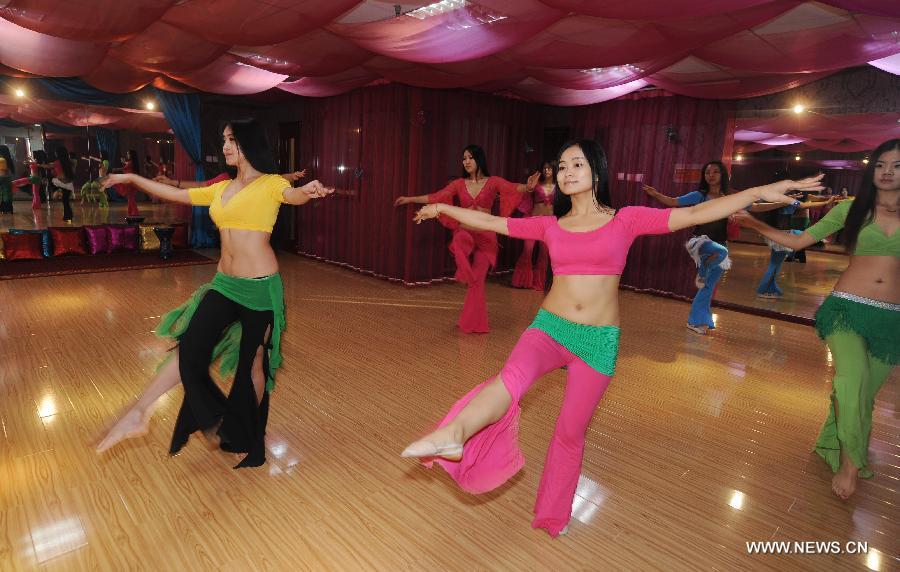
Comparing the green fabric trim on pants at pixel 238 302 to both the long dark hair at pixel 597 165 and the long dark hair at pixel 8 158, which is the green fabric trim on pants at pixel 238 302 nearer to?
the long dark hair at pixel 597 165

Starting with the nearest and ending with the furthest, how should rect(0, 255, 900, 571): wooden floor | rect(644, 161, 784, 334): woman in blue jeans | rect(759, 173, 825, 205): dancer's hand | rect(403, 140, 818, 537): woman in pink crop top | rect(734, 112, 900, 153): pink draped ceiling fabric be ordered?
rect(759, 173, 825, 205): dancer's hand → rect(403, 140, 818, 537): woman in pink crop top → rect(0, 255, 900, 571): wooden floor → rect(644, 161, 784, 334): woman in blue jeans → rect(734, 112, 900, 153): pink draped ceiling fabric

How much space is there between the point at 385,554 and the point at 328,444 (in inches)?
39.2

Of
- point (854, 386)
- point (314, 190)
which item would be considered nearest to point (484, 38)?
point (314, 190)

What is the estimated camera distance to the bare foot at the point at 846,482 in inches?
107

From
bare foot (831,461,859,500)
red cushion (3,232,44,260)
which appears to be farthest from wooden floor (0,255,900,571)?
red cushion (3,232,44,260)

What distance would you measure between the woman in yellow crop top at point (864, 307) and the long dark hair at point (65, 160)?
30.5 feet

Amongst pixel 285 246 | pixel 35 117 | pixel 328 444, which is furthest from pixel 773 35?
pixel 35 117

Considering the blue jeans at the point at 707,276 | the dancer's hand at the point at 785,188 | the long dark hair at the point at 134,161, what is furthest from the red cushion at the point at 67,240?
the dancer's hand at the point at 785,188

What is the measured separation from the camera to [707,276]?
5.68 meters

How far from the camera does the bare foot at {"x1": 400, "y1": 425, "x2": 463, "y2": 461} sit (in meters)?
1.58

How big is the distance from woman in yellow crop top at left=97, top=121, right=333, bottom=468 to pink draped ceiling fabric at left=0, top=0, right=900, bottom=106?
159cm

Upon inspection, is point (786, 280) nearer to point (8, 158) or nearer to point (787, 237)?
point (787, 237)

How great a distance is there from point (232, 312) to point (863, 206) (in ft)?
10.7

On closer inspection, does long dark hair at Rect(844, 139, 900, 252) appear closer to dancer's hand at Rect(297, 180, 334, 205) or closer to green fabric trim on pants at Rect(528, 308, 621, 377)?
green fabric trim on pants at Rect(528, 308, 621, 377)
